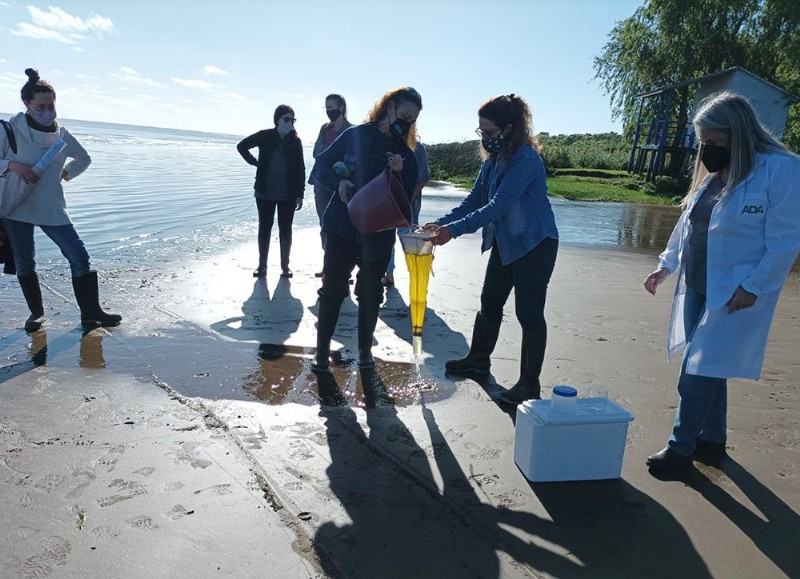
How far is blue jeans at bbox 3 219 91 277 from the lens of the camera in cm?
505

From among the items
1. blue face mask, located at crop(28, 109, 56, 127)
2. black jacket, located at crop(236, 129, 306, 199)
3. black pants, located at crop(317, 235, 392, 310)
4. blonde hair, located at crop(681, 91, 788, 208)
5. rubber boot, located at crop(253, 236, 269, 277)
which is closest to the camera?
blonde hair, located at crop(681, 91, 788, 208)

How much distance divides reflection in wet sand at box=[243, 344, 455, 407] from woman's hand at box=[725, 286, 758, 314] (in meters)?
1.87

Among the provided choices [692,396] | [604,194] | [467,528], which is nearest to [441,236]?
[692,396]

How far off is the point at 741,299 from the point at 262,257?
18.0 ft

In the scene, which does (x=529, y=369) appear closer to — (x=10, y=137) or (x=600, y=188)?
(x=10, y=137)

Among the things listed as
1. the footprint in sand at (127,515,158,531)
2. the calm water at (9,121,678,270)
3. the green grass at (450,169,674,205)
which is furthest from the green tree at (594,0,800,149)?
the footprint in sand at (127,515,158,531)

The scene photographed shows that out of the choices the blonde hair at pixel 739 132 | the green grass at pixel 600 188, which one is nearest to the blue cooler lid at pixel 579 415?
the blonde hair at pixel 739 132

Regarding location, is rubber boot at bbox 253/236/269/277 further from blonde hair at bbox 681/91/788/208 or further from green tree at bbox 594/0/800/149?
green tree at bbox 594/0/800/149

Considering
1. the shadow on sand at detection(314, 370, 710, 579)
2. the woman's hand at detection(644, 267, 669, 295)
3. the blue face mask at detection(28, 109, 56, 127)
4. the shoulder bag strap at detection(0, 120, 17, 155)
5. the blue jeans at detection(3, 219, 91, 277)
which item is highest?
the blue face mask at detection(28, 109, 56, 127)

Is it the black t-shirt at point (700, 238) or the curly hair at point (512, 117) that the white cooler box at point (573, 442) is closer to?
the black t-shirt at point (700, 238)

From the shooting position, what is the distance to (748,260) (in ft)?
9.70

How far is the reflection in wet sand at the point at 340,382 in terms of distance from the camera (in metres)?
3.99

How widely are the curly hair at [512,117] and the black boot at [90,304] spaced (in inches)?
138

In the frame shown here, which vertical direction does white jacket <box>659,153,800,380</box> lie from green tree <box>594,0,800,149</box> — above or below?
below
